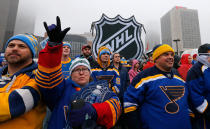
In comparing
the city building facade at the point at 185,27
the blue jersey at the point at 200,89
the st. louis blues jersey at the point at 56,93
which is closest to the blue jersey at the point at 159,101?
the blue jersey at the point at 200,89

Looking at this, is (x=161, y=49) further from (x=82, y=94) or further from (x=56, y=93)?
(x=56, y=93)

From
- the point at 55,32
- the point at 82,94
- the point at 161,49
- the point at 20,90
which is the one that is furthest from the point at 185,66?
the point at 20,90

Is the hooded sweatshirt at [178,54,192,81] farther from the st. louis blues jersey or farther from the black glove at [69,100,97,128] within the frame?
the black glove at [69,100,97,128]

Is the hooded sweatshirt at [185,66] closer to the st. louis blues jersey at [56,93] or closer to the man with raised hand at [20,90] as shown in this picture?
the st. louis blues jersey at [56,93]

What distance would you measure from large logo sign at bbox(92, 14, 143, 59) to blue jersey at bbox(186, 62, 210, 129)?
9.67 ft

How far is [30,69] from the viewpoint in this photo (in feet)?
4.57

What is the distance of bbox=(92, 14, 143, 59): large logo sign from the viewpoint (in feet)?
16.6

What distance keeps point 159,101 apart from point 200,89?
811mm

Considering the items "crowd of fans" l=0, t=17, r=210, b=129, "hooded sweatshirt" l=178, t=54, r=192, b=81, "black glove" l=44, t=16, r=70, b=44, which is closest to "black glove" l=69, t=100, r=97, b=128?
"crowd of fans" l=0, t=17, r=210, b=129

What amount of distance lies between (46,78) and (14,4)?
19.8m

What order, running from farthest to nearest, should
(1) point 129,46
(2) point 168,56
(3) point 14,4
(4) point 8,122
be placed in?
1. (3) point 14,4
2. (1) point 129,46
3. (2) point 168,56
4. (4) point 8,122

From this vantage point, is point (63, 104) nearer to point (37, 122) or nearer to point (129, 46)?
point (37, 122)

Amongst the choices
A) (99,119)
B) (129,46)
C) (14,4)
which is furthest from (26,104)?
(14,4)

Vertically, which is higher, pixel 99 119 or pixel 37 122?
pixel 99 119
